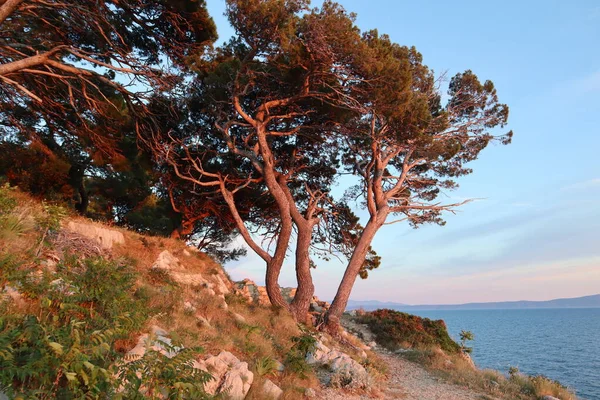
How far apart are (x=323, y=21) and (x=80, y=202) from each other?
10.9 m

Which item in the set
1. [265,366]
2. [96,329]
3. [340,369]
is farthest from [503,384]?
[96,329]

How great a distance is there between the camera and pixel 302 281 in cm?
1201

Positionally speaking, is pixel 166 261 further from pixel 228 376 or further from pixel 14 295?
pixel 14 295

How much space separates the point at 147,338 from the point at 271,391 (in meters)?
2.05

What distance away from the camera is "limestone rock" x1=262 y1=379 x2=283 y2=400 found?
16.8 feet

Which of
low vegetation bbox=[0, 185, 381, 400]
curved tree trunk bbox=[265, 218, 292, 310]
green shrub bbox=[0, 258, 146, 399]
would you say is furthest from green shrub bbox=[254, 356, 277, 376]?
curved tree trunk bbox=[265, 218, 292, 310]

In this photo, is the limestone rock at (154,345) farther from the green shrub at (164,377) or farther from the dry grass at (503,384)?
the dry grass at (503,384)

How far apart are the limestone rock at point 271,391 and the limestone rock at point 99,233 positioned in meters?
4.58

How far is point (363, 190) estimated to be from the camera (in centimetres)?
1547

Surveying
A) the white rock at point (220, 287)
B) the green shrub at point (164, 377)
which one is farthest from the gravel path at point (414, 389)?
the white rock at point (220, 287)

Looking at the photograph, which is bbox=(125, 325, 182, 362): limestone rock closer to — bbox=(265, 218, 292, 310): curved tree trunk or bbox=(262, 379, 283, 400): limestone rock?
bbox=(262, 379, 283, 400): limestone rock

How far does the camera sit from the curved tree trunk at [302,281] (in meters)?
11.8

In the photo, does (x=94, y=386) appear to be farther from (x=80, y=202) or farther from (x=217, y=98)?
(x=80, y=202)

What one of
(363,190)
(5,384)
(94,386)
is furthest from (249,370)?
(363,190)
